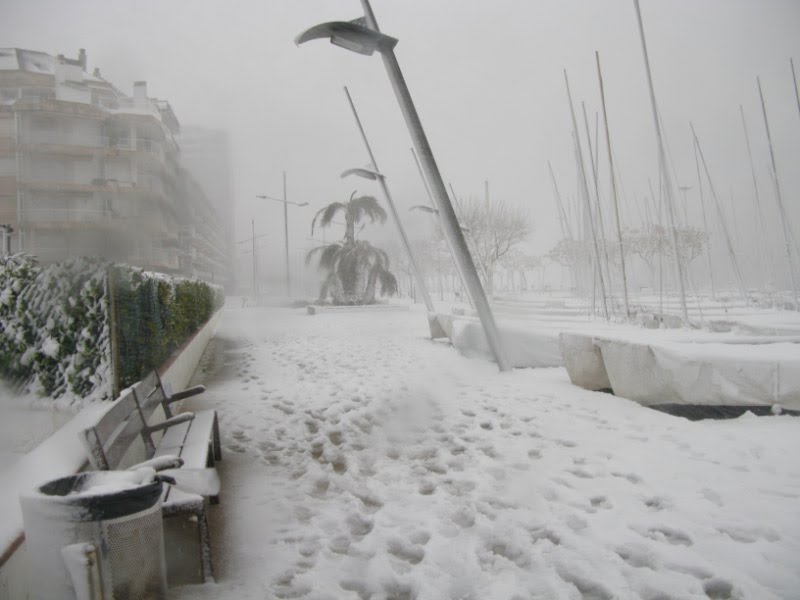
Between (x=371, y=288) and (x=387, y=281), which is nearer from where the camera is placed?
(x=387, y=281)

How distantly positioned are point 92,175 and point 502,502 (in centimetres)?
405

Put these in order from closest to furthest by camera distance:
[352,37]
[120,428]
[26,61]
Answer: [120,428], [26,61], [352,37]

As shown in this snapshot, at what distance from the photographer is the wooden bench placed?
72.2 inches

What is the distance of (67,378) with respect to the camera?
139 inches

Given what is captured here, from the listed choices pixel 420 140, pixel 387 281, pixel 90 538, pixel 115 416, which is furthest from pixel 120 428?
pixel 387 281

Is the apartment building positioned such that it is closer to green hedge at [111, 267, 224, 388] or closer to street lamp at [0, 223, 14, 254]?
street lamp at [0, 223, 14, 254]

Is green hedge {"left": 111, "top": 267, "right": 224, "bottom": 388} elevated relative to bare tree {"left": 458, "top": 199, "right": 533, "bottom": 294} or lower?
lower


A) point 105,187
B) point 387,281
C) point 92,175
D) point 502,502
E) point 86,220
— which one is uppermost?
point 387,281

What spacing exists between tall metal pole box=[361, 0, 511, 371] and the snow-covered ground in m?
1.66

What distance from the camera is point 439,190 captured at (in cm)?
619

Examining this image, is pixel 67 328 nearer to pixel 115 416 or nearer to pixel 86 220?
pixel 86 220

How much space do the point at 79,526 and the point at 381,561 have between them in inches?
46.1

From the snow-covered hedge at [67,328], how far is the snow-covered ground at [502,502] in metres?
1.11

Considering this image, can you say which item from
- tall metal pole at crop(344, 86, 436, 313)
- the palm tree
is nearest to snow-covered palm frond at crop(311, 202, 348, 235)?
the palm tree
